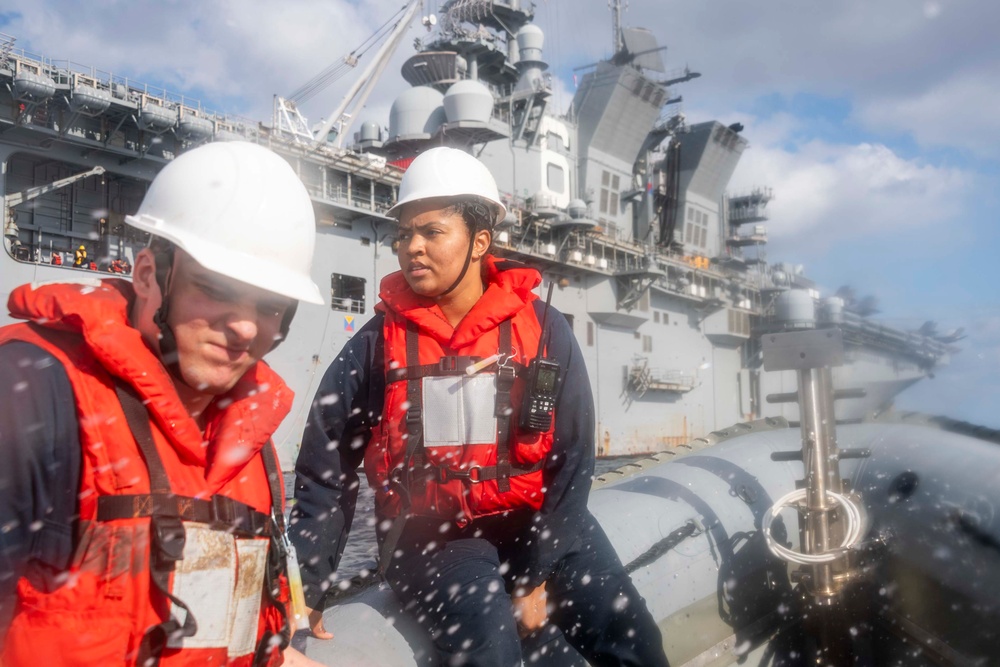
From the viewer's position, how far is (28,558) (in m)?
1.08

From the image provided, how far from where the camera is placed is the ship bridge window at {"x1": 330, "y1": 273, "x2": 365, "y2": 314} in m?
18.0

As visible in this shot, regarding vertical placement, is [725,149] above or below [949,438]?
above

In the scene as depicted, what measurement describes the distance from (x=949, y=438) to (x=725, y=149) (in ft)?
108

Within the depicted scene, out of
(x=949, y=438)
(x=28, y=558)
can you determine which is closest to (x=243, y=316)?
(x=28, y=558)

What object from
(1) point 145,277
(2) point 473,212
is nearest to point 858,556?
(2) point 473,212

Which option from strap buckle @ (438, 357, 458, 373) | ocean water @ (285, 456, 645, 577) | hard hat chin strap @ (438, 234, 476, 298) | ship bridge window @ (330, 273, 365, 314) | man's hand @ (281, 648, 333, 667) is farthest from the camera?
ship bridge window @ (330, 273, 365, 314)

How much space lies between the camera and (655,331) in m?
28.6

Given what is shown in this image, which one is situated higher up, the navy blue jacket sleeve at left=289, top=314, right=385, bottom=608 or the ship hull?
the navy blue jacket sleeve at left=289, top=314, right=385, bottom=608

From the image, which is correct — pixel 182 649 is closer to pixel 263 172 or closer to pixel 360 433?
pixel 263 172

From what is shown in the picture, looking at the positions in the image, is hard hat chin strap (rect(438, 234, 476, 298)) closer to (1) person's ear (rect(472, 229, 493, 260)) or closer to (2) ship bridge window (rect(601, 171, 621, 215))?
(1) person's ear (rect(472, 229, 493, 260))

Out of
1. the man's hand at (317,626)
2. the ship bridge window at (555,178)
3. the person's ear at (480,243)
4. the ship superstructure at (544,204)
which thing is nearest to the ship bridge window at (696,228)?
the ship superstructure at (544,204)

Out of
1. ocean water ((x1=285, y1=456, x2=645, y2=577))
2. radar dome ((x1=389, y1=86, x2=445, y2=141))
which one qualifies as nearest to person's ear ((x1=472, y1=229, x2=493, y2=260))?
ocean water ((x1=285, y1=456, x2=645, y2=577))

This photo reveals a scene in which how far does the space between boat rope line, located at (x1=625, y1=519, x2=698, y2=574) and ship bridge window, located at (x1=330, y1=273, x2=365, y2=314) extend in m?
15.6

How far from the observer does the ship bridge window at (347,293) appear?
18.0m
